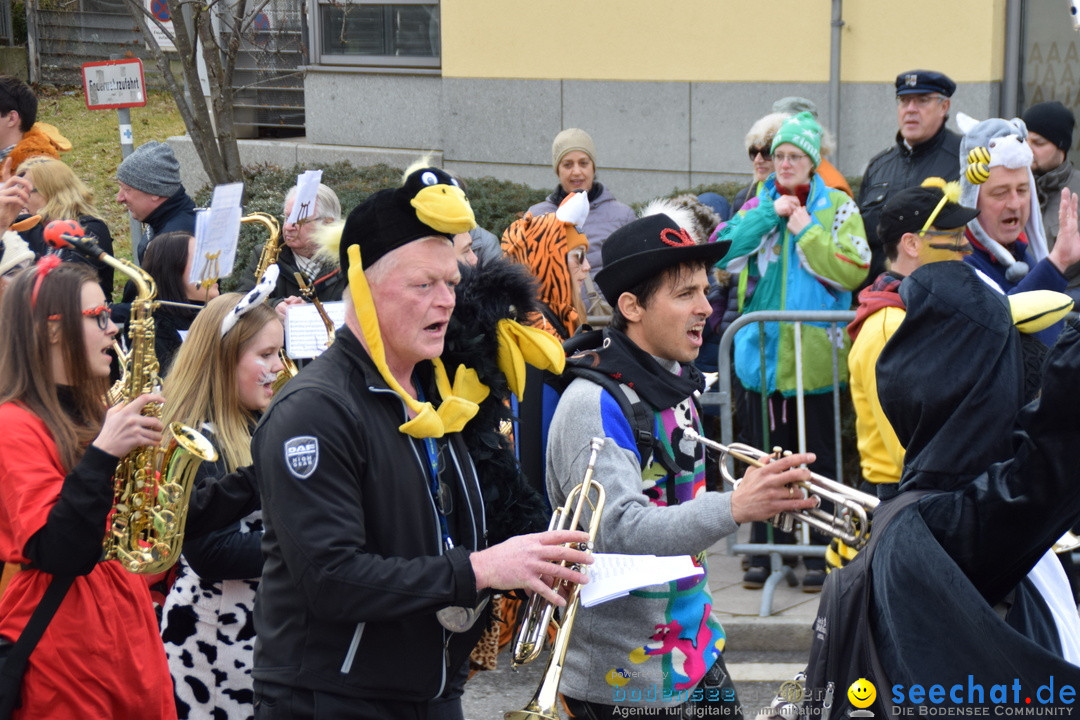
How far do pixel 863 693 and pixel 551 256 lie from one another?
3893mm

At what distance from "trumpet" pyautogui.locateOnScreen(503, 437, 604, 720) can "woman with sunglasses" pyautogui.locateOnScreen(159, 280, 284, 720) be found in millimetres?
1196

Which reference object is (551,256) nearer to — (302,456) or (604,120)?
(302,456)

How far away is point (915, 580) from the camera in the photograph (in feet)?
8.39

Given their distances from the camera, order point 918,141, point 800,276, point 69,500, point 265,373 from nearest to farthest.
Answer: point 69,500
point 265,373
point 800,276
point 918,141

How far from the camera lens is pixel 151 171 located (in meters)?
7.07

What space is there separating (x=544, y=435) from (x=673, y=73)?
7.76 metres

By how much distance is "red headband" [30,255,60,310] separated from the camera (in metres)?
3.75

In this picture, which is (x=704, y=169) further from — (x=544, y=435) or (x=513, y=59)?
(x=544, y=435)

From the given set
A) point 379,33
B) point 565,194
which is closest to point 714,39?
point 565,194

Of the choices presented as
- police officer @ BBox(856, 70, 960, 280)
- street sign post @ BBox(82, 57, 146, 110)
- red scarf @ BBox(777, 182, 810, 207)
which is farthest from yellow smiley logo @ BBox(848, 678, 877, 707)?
street sign post @ BBox(82, 57, 146, 110)

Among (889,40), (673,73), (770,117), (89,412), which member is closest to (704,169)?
(673,73)

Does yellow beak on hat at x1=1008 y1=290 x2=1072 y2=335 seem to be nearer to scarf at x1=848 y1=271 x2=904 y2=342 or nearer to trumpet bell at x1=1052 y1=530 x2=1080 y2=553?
trumpet bell at x1=1052 y1=530 x2=1080 y2=553

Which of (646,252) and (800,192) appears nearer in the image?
(646,252)

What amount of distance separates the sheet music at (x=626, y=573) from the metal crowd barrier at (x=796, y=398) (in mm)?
3421
